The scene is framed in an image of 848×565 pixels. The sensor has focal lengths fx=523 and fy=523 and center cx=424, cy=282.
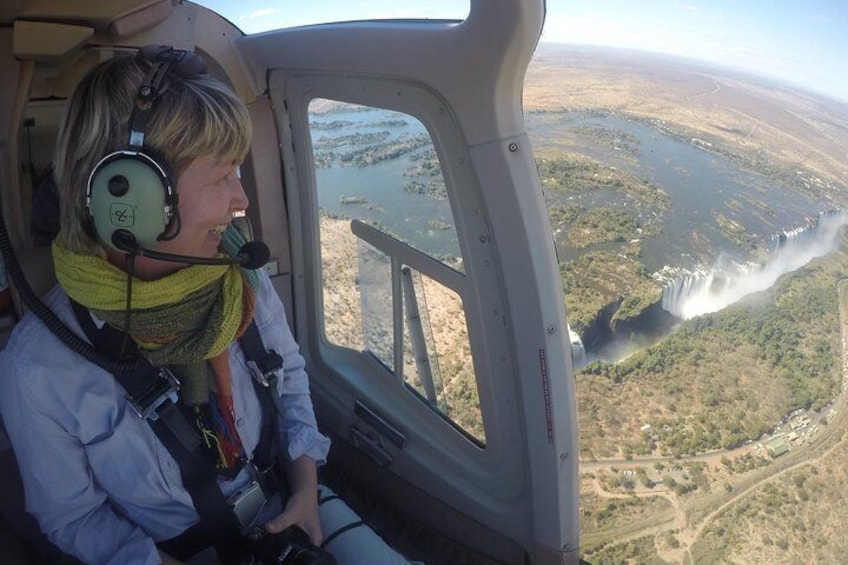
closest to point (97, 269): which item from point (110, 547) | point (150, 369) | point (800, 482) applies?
point (150, 369)

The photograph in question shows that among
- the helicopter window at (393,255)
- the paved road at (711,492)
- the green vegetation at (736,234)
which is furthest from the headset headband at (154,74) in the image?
the green vegetation at (736,234)

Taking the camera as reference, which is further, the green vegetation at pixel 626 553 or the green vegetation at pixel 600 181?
the green vegetation at pixel 600 181

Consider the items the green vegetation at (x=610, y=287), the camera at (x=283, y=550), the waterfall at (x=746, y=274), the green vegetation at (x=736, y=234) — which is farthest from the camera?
the green vegetation at (x=736, y=234)

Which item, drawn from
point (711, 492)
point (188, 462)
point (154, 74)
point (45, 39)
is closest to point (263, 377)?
point (188, 462)

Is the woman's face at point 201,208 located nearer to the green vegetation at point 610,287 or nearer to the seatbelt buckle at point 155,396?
the seatbelt buckle at point 155,396

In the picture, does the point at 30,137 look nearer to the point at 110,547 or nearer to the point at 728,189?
the point at 110,547

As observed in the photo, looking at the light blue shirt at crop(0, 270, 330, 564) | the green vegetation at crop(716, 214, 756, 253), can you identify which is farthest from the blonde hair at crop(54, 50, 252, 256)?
the green vegetation at crop(716, 214, 756, 253)

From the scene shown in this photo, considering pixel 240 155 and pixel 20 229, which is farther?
pixel 20 229
